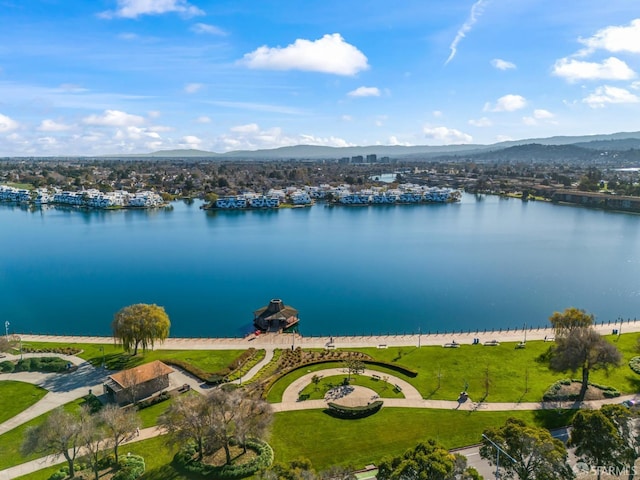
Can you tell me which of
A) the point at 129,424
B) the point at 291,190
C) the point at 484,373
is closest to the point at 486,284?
the point at 484,373

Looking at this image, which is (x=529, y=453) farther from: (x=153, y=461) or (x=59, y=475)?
(x=59, y=475)

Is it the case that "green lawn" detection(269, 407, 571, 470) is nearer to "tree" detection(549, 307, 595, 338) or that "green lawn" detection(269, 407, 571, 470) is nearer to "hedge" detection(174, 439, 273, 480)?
"hedge" detection(174, 439, 273, 480)

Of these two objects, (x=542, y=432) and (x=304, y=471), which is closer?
(x=304, y=471)

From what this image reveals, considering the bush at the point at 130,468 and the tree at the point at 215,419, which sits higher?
the tree at the point at 215,419

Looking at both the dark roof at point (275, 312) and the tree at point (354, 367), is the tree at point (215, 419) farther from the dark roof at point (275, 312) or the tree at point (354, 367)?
the dark roof at point (275, 312)

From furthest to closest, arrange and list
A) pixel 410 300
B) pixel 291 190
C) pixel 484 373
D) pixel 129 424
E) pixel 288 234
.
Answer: pixel 291 190, pixel 288 234, pixel 410 300, pixel 484 373, pixel 129 424

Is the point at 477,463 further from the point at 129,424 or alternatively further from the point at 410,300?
the point at 410,300

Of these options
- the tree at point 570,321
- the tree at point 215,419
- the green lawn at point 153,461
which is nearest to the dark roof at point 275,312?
the green lawn at point 153,461
